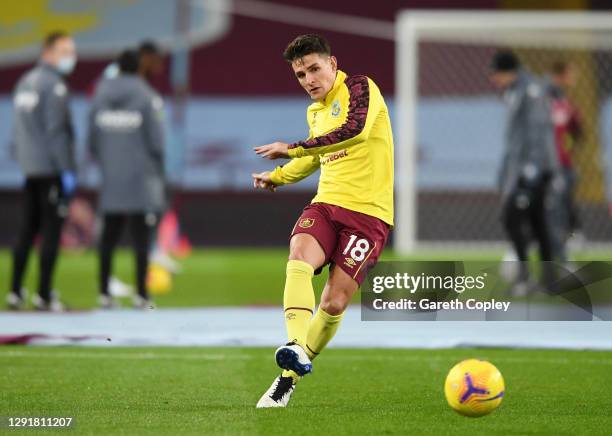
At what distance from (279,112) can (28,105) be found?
42.3 ft

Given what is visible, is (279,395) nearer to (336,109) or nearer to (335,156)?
(335,156)

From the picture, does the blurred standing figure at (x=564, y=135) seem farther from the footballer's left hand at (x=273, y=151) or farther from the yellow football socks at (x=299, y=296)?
the footballer's left hand at (x=273, y=151)

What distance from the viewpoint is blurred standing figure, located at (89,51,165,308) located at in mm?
10547

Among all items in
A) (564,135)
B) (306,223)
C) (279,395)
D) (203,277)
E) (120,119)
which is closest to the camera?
(279,395)

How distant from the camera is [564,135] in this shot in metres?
14.2

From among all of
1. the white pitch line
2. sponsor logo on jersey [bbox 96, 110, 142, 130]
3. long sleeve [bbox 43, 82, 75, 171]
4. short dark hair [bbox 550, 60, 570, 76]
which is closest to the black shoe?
the white pitch line

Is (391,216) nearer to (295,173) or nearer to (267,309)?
(295,173)

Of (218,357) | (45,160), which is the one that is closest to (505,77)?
(45,160)

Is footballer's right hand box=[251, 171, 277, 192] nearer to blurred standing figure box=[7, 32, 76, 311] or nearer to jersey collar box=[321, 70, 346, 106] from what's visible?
jersey collar box=[321, 70, 346, 106]

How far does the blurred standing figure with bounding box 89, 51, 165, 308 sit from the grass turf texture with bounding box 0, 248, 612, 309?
1.93 feet

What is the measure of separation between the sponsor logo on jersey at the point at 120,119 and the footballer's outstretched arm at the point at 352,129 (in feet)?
15.7

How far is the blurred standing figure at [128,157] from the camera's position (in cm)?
1055

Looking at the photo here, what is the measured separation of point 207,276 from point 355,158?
8.67m

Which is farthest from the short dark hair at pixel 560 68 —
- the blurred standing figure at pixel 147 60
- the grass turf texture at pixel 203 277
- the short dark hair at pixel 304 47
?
the short dark hair at pixel 304 47
